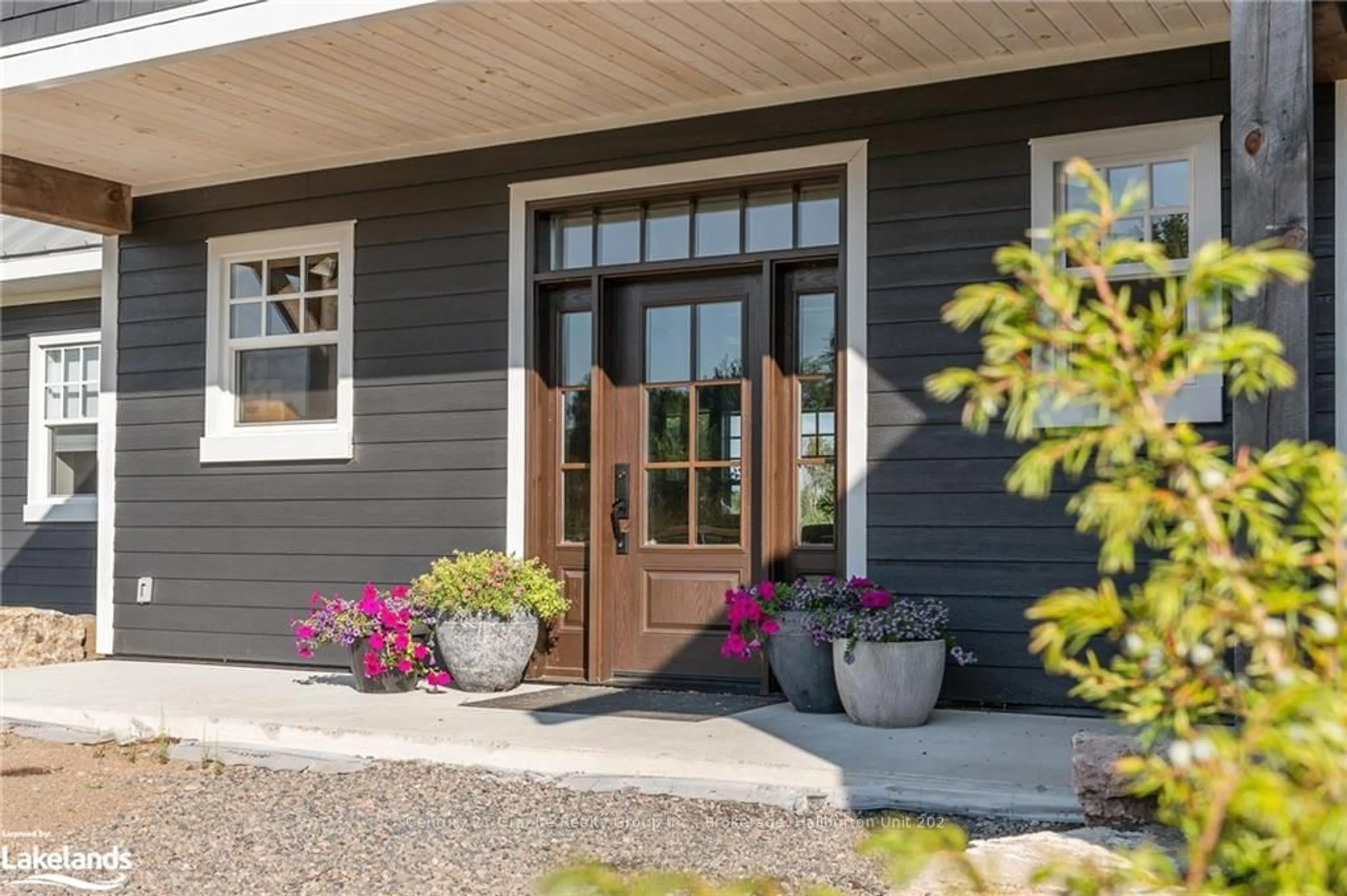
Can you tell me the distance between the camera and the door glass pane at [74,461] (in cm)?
972

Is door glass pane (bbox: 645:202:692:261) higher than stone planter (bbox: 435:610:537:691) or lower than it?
higher

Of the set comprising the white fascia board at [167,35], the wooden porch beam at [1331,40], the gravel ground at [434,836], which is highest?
the white fascia board at [167,35]

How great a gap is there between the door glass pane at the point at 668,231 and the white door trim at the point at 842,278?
0.50 feet

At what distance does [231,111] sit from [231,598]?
265 centimetres

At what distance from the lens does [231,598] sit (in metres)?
7.59

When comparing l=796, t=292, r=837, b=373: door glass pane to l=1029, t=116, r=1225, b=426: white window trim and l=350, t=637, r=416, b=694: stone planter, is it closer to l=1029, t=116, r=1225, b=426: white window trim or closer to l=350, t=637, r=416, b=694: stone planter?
l=1029, t=116, r=1225, b=426: white window trim

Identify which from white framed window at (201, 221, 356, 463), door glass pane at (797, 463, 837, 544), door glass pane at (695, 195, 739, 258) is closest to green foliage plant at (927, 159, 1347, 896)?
door glass pane at (797, 463, 837, 544)

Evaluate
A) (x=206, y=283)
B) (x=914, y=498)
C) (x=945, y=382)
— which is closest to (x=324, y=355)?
(x=206, y=283)

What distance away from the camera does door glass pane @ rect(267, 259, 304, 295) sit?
7.56 m

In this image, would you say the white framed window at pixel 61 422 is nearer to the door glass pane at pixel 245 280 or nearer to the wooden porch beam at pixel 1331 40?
the door glass pane at pixel 245 280

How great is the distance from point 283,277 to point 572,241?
1.86 meters

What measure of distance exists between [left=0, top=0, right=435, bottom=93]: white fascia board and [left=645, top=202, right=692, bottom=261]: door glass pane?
178 centimetres

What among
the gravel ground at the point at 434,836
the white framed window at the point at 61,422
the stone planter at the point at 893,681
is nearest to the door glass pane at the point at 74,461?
the white framed window at the point at 61,422

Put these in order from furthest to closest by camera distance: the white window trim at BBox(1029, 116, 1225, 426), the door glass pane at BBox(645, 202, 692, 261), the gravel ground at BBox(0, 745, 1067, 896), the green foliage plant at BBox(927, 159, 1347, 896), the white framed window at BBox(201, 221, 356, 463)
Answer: the white framed window at BBox(201, 221, 356, 463), the door glass pane at BBox(645, 202, 692, 261), the white window trim at BBox(1029, 116, 1225, 426), the gravel ground at BBox(0, 745, 1067, 896), the green foliage plant at BBox(927, 159, 1347, 896)
